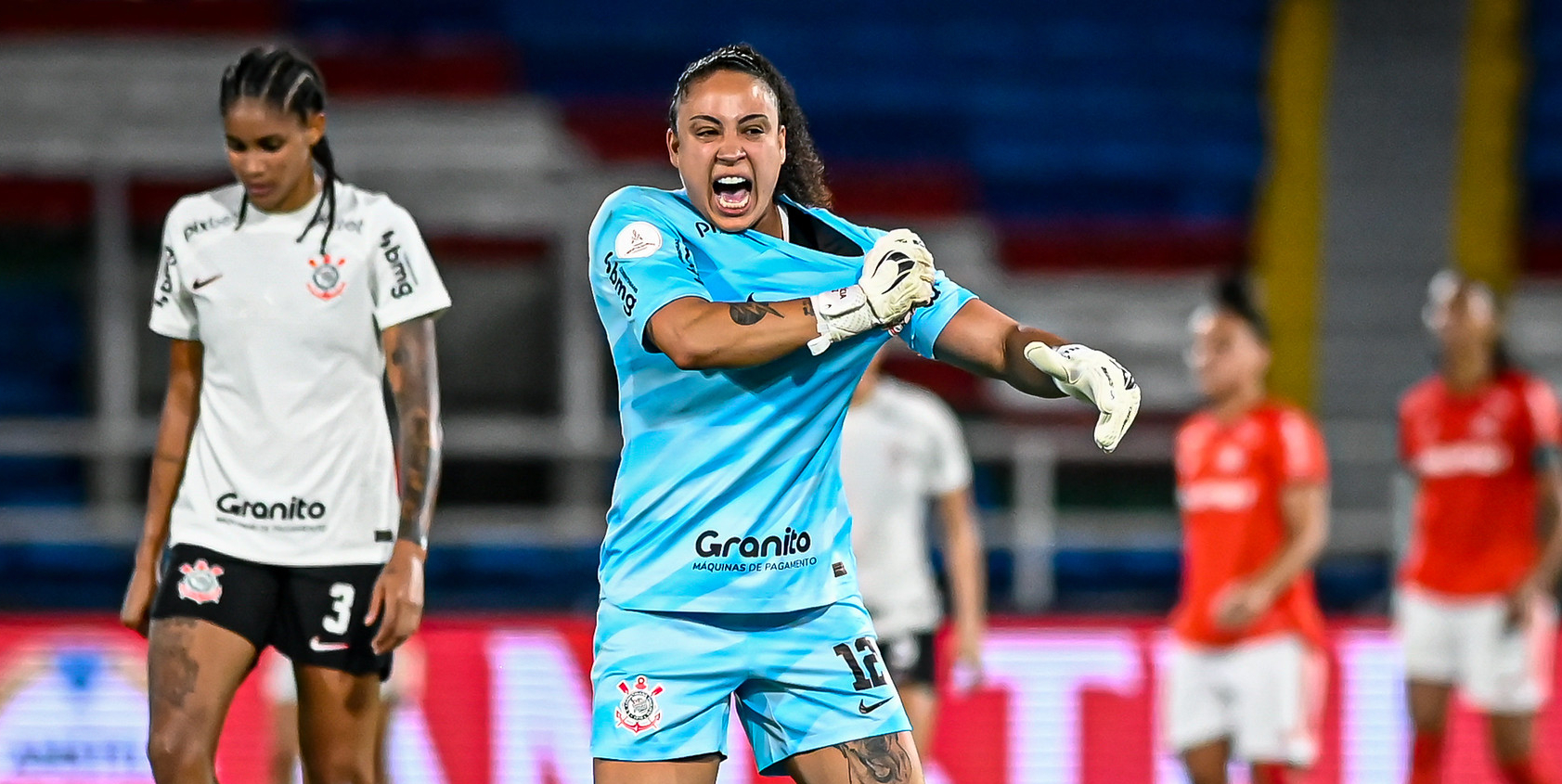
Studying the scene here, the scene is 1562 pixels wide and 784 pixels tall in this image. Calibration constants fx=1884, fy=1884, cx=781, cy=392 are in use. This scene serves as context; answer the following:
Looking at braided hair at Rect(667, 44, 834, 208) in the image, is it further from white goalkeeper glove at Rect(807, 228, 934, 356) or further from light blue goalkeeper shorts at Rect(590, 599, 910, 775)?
light blue goalkeeper shorts at Rect(590, 599, 910, 775)

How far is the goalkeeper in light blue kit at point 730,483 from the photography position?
11.5ft

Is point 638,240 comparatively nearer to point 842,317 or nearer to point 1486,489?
point 842,317

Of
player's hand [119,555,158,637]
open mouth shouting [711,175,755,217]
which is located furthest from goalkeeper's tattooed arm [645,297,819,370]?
player's hand [119,555,158,637]

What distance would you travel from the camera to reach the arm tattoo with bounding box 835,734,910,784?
3.53m

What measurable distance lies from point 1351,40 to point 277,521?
11703 mm

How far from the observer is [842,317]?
3.33 metres

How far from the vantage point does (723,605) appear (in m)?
3.54

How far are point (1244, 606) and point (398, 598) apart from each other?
3681mm

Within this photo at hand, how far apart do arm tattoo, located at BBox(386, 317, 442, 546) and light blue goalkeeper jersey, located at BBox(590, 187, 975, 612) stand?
964mm

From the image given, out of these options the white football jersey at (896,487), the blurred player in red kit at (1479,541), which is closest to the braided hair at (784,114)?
the white football jersey at (896,487)

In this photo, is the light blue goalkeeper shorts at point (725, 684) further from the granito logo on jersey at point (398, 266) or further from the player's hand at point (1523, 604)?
the player's hand at point (1523, 604)

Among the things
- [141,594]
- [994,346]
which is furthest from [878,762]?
[141,594]

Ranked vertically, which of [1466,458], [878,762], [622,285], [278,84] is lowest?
[878,762]

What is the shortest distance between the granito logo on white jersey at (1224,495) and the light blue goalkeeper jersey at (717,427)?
3887mm
